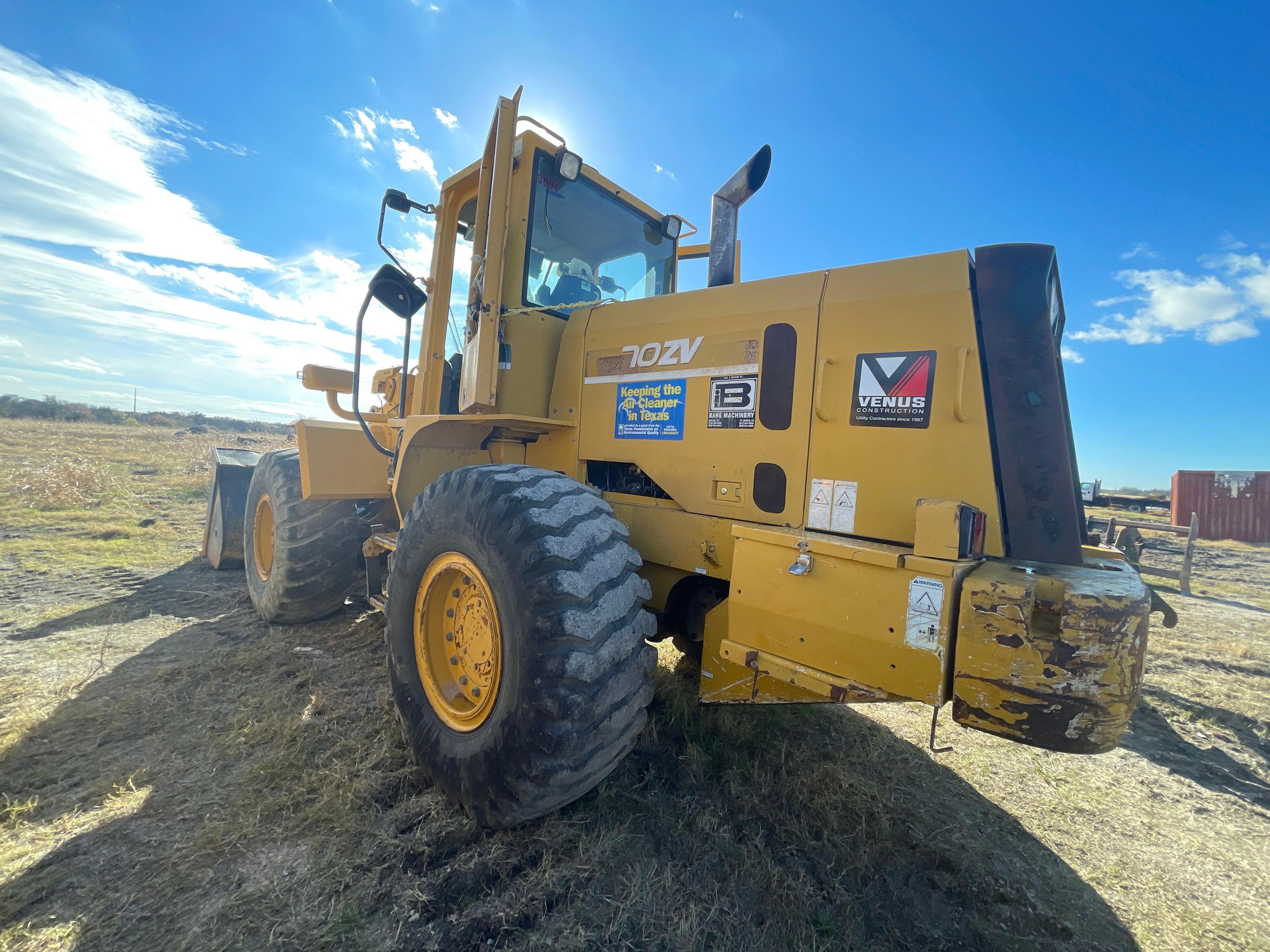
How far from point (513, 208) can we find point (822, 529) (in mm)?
2527

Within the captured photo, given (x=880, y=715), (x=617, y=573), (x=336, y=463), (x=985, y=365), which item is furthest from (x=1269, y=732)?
(x=336, y=463)

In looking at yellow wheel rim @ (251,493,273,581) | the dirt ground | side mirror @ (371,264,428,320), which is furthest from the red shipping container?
yellow wheel rim @ (251,493,273,581)

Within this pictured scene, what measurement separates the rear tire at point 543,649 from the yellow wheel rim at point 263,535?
12.2ft

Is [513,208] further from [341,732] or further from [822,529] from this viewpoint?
[341,732]

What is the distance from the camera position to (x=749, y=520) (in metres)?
2.68

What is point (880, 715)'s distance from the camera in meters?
3.80

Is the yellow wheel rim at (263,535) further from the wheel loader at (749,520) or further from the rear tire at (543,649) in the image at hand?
the rear tire at (543,649)

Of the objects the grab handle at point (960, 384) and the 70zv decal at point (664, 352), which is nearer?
the grab handle at point (960, 384)

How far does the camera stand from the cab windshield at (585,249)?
141 inches

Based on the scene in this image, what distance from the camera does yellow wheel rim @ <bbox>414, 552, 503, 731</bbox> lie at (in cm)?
259

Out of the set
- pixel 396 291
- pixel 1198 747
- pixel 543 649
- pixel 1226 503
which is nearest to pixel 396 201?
pixel 396 291

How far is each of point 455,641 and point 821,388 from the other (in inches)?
80.2

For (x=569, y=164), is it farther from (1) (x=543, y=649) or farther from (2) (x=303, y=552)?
(2) (x=303, y=552)

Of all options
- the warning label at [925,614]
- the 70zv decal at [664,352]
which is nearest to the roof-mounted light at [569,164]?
the 70zv decal at [664,352]
